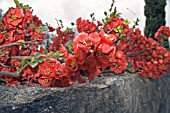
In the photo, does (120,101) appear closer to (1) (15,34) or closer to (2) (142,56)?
(1) (15,34)

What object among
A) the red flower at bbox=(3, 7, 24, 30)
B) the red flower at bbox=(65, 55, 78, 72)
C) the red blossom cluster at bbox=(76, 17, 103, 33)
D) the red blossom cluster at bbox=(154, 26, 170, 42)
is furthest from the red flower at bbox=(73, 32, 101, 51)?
the red blossom cluster at bbox=(154, 26, 170, 42)

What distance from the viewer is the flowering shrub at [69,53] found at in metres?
1.88

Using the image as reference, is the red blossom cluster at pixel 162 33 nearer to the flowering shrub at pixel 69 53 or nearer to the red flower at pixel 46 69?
the flowering shrub at pixel 69 53

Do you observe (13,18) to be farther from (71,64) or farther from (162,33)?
(162,33)

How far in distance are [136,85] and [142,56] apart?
98 cm

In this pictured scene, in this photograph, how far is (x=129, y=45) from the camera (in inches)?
193

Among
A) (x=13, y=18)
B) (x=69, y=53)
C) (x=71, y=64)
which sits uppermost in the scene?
(x=13, y=18)

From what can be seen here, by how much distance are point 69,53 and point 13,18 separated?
49 centimetres

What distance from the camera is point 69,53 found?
2832mm

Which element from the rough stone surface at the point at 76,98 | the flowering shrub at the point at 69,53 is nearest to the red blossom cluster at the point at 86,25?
the flowering shrub at the point at 69,53

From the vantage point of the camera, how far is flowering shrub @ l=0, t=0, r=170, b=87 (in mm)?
1884

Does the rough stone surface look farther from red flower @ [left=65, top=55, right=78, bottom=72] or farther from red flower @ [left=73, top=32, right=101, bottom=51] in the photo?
red flower @ [left=73, top=32, right=101, bottom=51]

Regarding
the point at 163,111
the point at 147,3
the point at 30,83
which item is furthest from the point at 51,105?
the point at 147,3

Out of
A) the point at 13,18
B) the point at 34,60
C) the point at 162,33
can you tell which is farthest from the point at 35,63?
the point at 162,33
